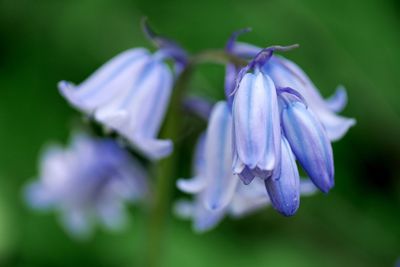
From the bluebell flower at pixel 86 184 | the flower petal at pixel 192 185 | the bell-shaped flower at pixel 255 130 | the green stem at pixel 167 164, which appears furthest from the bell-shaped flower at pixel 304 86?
the bluebell flower at pixel 86 184

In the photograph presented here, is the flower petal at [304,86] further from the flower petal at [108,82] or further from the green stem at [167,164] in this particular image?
the flower petal at [108,82]

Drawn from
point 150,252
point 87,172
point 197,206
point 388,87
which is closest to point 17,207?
point 87,172

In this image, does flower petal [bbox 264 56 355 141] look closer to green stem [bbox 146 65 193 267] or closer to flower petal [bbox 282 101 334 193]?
flower petal [bbox 282 101 334 193]

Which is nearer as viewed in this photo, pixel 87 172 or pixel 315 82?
pixel 87 172

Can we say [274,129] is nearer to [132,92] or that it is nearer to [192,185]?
[192,185]

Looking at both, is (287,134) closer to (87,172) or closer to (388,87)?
(87,172)

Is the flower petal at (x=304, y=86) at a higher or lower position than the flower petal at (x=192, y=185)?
higher

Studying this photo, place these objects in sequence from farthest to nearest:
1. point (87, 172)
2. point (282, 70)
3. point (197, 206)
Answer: point (87, 172)
point (197, 206)
point (282, 70)

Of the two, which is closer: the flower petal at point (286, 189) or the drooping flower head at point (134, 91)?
the flower petal at point (286, 189)
